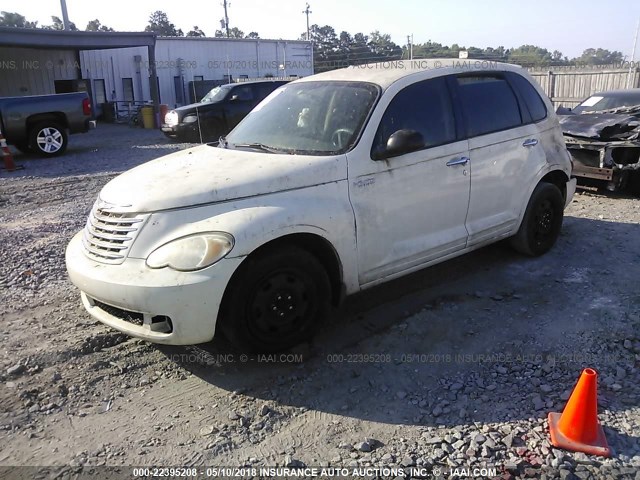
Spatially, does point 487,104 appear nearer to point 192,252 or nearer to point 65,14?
point 192,252

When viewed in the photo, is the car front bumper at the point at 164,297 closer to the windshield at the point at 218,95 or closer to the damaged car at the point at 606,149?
the damaged car at the point at 606,149

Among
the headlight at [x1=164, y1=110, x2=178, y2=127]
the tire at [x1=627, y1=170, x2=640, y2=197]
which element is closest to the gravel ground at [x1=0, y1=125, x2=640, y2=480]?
the tire at [x1=627, y1=170, x2=640, y2=197]

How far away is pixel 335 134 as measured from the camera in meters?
4.06

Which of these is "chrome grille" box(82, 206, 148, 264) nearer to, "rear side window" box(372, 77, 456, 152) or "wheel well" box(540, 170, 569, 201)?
"rear side window" box(372, 77, 456, 152)

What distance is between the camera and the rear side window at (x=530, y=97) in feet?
17.3

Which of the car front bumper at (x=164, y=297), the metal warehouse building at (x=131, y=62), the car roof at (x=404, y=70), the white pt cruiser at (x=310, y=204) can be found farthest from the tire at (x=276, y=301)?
the metal warehouse building at (x=131, y=62)

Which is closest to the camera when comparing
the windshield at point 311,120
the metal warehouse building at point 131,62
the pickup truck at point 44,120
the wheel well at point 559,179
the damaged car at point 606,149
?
the windshield at point 311,120

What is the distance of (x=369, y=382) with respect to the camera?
3520 millimetres

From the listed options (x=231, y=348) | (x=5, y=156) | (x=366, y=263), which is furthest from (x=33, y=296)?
(x=5, y=156)

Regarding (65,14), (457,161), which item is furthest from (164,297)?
(65,14)

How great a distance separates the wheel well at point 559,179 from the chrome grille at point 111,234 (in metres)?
4.04

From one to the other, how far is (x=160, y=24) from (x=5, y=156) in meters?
102

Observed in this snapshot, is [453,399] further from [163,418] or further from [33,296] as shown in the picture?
[33,296]

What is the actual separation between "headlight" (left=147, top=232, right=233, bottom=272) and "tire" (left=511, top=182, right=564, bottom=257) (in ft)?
10.8
